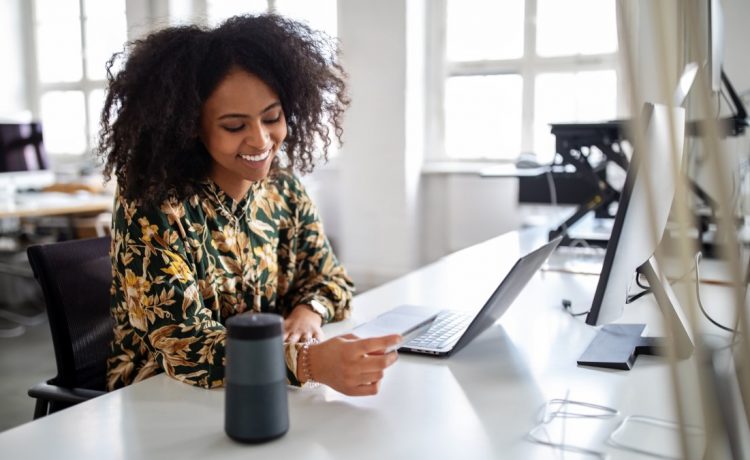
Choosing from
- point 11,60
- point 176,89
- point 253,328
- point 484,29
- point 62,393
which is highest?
point 11,60

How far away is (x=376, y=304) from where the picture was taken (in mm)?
1558

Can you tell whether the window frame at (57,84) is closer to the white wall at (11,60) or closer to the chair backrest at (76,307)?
the white wall at (11,60)

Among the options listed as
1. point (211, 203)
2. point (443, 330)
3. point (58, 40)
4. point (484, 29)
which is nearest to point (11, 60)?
point (58, 40)

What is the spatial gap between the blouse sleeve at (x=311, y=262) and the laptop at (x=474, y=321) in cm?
17

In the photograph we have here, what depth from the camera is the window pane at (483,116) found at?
14.8 ft

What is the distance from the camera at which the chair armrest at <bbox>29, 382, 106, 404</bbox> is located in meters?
1.20

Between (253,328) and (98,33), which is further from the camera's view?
(98,33)

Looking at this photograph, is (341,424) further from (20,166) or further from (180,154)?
(20,166)

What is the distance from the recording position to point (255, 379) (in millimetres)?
779

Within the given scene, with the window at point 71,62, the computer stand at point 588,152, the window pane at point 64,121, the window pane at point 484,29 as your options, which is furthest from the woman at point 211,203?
the window pane at point 64,121

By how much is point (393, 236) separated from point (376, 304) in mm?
3057

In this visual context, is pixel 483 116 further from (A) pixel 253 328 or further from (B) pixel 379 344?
(A) pixel 253 328

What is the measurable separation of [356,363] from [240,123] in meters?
0.54

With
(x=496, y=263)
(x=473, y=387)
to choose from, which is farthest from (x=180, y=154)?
(x=496, y=263)
